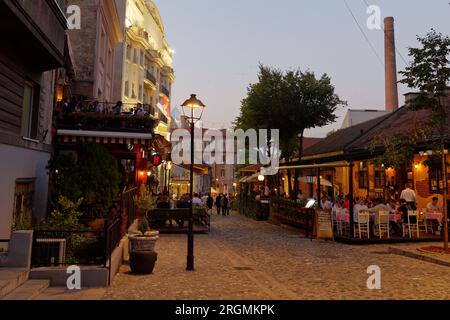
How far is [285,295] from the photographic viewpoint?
278 inches

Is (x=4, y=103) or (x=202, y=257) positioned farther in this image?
(x=202, y=257)

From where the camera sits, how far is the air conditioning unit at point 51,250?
24.4 ft

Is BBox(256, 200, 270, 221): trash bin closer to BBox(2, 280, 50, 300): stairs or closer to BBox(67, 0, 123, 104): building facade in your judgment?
BBox(67, 0, 123, 104): building facade

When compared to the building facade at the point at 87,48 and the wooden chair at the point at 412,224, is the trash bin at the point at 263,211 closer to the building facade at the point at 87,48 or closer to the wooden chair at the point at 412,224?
the wooden chair at the point at 412,224

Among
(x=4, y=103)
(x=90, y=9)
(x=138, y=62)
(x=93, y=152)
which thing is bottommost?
(x=93, y=152)

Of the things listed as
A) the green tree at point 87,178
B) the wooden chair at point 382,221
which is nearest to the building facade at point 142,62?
the green tree at point 87,178

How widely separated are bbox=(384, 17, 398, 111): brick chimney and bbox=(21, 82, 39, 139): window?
40.6m

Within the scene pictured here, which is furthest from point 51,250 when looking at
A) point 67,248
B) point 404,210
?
point 404,210

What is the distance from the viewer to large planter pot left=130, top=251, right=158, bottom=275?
8.55m

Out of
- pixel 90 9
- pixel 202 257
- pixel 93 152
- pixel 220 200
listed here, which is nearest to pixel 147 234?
pixel 202 257

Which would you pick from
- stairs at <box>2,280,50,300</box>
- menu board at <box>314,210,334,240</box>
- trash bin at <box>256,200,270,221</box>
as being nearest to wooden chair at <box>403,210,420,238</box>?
menu board at <box>314,210,334,240</box>

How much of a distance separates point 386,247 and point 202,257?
6.52m

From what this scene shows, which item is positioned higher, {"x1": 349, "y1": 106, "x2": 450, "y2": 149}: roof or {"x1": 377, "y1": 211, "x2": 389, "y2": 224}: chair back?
{"x1": 349, "y1": 106, "x2": 450, "y2": 149}: roof
